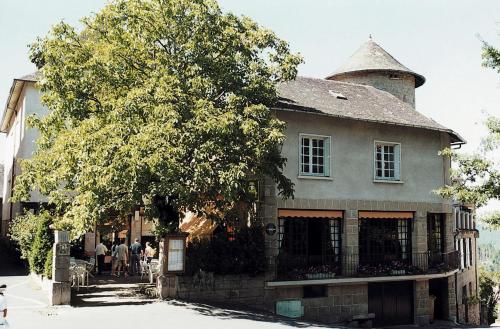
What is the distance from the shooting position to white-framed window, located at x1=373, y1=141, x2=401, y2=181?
23.2 meters

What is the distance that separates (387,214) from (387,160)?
225cm

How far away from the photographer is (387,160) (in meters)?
23.5

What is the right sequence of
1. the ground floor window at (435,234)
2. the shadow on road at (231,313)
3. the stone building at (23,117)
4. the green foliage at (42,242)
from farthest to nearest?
the stone building at (23,117) → the ground floor window at (435,234) → the green foliage at (42,242) → the shadow on road at (231,313)

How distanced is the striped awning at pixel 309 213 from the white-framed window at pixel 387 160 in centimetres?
263

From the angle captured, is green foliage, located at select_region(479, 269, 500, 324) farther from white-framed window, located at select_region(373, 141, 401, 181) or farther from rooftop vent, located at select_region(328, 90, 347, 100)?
rooftop vent, located at select_region(328, 90, 347, 100)

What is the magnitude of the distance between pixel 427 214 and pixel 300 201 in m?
6.86

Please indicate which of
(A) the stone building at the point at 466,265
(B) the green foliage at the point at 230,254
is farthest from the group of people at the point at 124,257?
(A) the stone building at the point at 466,265

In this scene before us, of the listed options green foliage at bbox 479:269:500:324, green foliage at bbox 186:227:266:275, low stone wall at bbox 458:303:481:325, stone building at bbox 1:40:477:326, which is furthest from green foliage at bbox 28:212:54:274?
green foliage at bbox 479:269:500:324

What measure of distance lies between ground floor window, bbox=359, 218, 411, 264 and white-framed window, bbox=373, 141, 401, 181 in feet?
6.03

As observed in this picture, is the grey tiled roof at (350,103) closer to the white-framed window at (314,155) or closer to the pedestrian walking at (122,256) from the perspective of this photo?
the white-framed window at (314,155)

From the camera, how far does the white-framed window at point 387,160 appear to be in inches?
913

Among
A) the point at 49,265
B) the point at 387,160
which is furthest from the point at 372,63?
the point at 49,265

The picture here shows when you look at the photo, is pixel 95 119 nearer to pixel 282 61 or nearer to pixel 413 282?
pixel 282 61

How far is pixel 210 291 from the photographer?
1783 centimetres
